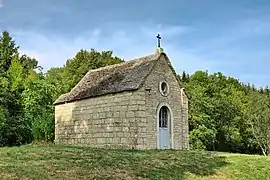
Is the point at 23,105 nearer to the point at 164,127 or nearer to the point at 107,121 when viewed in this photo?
the point at 107,121

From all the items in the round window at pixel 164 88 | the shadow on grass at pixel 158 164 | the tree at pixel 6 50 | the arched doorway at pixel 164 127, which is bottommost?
the shadow on grass at pixel 158 164

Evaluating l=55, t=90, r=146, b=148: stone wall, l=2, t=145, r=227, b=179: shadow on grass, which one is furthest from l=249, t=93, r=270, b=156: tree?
l=2, t=145, r=227, b=179: shadow on grass

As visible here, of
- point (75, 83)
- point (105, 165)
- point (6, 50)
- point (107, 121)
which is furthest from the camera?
point (75, 83)

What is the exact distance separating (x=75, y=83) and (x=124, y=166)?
30.4 meters

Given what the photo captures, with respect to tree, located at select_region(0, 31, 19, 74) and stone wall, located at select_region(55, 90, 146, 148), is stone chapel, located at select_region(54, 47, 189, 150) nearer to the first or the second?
stone wall, located at select_region(55, 90, 146, 148)

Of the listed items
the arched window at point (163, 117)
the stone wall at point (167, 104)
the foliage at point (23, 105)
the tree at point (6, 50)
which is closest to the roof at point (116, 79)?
the stone wall at point (167, 104)

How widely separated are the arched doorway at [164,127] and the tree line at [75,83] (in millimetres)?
13282

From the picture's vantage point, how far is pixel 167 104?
85.5 feet

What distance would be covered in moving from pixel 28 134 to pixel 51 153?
18083mm

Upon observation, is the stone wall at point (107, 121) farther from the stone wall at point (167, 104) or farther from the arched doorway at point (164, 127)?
the arched doorway at point (164, 127)

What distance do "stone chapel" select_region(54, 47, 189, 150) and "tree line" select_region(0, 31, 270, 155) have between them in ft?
22.7

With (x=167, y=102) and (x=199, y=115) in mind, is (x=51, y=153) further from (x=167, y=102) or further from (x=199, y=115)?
(x=199, y=115)

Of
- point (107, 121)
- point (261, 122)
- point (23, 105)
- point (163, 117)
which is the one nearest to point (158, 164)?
point (107, 121)

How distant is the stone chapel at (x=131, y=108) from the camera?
24.1 m
